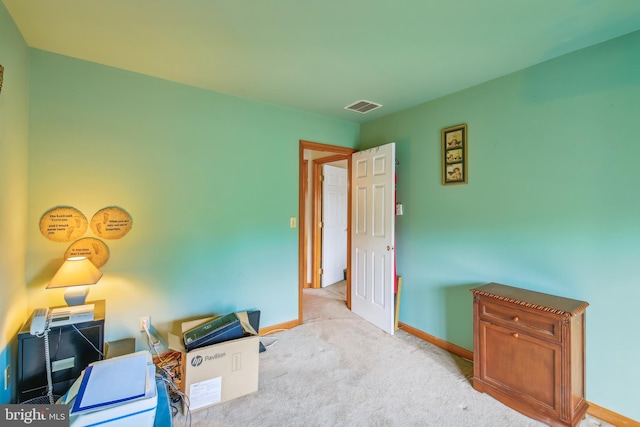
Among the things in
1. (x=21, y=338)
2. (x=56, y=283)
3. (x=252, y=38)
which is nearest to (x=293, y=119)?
(x=252, y=38)

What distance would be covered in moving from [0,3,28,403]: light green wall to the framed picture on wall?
3.05m

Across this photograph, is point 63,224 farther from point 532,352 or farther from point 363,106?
point 532,352

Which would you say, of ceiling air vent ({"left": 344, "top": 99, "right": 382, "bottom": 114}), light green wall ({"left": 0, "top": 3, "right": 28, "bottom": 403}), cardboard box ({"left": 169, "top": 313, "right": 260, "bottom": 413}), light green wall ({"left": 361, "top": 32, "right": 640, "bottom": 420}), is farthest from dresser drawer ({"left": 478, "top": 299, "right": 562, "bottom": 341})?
light green wall ({"left": 0, "top": 3, "right": 28, "bottom": 403})

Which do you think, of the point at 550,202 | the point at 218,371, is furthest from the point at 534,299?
the point at 218,371

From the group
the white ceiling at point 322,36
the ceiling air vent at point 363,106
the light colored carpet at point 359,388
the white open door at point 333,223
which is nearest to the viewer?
the white ceiling at point 322,36

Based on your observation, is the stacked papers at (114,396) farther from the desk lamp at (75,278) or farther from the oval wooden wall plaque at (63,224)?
the oval wooden wall plaque at (63,224)

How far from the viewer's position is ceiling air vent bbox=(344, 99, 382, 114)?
9.16 ft

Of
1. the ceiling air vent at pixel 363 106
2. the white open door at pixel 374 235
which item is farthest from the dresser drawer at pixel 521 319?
the ceiling air vent at pixel 363 106

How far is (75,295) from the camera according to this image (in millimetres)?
1909

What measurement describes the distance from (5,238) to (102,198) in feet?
2.05

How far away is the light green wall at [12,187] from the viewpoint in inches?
58.6

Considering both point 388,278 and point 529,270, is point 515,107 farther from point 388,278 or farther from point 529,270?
point 388,278

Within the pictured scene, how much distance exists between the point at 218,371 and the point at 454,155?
2574 mm

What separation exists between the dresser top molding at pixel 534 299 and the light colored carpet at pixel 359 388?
0.71 metres
